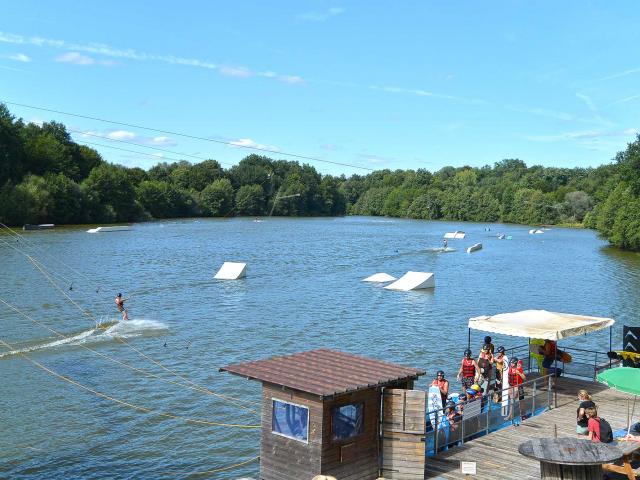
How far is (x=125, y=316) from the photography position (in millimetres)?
41406

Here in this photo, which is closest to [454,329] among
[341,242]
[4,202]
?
[341,242]

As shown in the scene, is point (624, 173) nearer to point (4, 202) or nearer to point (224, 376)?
point (224, 376)

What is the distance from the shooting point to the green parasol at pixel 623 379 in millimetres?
14822

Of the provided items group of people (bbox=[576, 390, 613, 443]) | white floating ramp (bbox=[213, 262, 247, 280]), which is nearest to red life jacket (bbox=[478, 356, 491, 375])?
group of people (bbox=[576, 390, 613, 443])

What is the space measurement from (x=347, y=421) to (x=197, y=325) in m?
28.4

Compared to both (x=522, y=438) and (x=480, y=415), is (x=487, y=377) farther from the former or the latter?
(x=522, y=438)

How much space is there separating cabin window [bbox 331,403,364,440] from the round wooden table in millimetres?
3396

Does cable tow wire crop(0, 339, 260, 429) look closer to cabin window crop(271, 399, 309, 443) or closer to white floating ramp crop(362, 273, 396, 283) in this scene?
cabin window crop(271, 399, 309, 443)

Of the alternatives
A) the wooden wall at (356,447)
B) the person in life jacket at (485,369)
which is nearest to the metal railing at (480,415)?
the person in life jacket at (485,369)

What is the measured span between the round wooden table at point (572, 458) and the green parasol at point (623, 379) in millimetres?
3167

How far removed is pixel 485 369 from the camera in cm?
2128

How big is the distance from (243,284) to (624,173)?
241 feet

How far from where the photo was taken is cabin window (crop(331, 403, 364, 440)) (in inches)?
528

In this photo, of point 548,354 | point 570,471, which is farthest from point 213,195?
point 570,471
